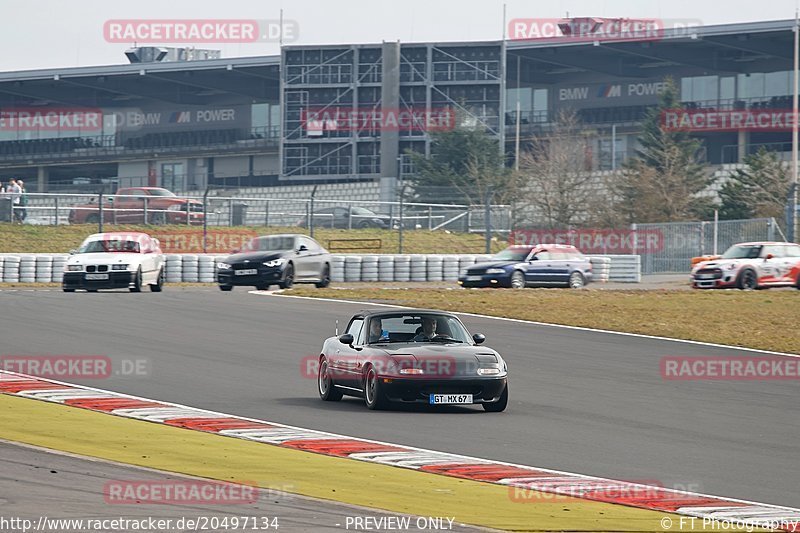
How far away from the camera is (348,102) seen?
191 feet

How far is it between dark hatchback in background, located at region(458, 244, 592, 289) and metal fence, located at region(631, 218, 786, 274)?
9.40 metres

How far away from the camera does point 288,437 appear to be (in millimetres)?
11719

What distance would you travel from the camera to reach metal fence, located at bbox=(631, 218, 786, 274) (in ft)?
142

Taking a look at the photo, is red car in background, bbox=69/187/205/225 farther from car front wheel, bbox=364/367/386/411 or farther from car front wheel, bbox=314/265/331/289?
car front wheel, bbox=364/367/386/411

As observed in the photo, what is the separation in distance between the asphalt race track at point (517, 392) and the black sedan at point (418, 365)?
0.75 ft

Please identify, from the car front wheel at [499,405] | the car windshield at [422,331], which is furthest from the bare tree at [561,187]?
the car front wheel at [499,405]

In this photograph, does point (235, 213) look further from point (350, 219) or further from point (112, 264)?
point (112, 264)

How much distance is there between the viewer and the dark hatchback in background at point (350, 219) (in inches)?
1703

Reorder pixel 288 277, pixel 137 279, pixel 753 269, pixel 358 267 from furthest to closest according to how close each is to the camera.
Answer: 1. pixel 358 267
2. pixel 753 269
3. pixel 288 277
4. pixel 137 279

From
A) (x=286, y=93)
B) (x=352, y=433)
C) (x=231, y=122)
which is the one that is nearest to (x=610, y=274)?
(x=286, y=93)

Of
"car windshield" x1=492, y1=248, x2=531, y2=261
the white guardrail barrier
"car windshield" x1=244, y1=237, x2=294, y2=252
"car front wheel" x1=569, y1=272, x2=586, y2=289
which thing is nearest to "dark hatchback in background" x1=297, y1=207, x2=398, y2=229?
the white guardrail barrier

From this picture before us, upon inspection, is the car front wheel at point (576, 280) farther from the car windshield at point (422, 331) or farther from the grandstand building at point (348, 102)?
the grandstand building at point (348, 102)

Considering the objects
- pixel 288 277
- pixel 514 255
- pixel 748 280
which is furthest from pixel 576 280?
pixel 288 277

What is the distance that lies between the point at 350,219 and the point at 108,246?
A: 17207 millimetres
